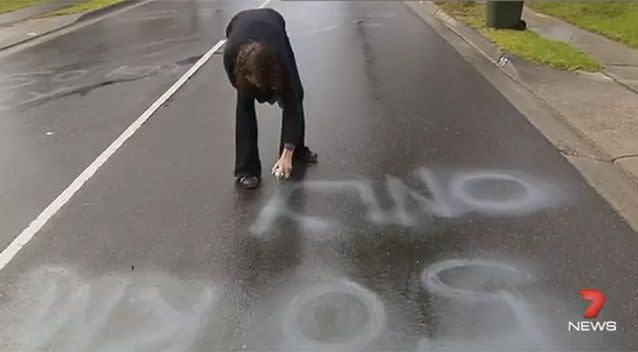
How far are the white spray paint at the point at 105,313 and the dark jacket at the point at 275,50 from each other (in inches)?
64.9

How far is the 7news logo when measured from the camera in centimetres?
356

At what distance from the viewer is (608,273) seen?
13.5ft

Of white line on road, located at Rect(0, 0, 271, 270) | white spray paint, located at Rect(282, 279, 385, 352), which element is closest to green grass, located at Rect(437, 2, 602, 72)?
white line on road, located at Rect(0, 0, 271, 270)

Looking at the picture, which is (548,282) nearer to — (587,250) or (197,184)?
(587,250)

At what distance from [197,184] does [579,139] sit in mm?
3473

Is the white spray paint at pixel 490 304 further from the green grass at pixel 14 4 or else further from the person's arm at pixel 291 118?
the green grass at pixel 14 4

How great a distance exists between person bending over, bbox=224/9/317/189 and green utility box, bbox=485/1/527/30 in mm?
8102

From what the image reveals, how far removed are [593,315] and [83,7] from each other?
61.4 ft

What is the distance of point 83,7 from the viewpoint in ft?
64.9

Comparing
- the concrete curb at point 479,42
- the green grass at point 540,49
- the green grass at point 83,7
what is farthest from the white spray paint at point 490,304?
the green grass at point 83,7

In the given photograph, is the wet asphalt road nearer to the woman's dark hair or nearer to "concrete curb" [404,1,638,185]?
"concrete curb" [404,1,638,185]

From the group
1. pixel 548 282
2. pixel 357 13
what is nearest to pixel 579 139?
pixel 548 282

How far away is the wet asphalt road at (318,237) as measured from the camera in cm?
363

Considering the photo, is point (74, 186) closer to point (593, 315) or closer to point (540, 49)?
point (593, 315)
